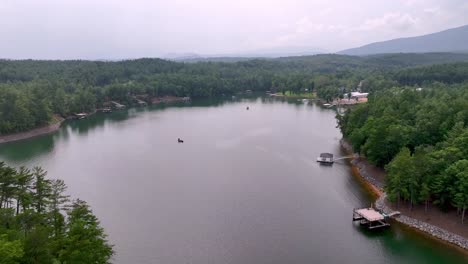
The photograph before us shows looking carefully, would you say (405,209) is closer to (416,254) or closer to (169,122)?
(416,254)

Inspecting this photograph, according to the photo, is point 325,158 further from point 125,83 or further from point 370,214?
point 125,83

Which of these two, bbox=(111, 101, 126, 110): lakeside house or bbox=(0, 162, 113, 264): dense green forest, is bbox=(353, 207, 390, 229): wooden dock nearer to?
bbox=(0, 162, 113, 264): dense green forest

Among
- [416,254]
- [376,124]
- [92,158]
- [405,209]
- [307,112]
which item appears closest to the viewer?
[416,254]

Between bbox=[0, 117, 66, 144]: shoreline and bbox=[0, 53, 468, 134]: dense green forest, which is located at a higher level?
bbox=[0, 53, 468, 134]: dense green forest

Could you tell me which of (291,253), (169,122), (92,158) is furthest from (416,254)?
(169,122)

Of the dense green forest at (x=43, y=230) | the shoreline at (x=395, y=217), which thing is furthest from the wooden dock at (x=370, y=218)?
the dense green forest at (x=43, y=230)

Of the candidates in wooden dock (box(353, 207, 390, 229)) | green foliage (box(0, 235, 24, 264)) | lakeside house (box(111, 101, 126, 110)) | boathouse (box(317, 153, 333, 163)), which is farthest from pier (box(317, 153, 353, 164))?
lakeside house (box(111, 101, 126, 110))
